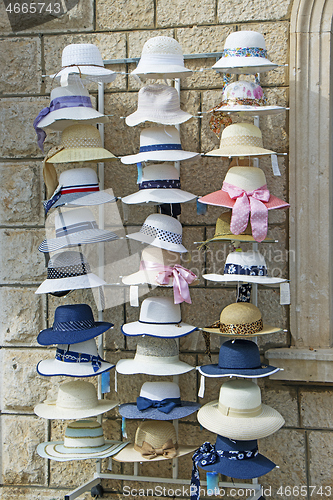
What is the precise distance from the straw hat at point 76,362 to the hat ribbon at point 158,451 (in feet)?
1.36

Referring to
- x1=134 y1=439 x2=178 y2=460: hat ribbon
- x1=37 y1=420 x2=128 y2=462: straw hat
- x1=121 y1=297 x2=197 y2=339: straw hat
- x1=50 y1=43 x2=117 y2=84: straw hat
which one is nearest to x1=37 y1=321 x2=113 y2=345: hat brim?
x1=121 y1=297 x2=197 y2=339: straw hat

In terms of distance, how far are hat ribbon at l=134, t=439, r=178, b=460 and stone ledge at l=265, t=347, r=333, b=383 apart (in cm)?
63

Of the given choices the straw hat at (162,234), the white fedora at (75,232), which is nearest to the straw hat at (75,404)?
the white fedora at (75,232)

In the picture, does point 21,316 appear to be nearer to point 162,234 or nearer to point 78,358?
point 78,358

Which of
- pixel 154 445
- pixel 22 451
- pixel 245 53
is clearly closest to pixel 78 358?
pixel 154 445

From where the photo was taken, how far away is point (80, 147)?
2.66 metres

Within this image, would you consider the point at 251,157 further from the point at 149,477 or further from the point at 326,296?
the point at 149,477

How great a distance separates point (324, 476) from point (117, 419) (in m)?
1.15

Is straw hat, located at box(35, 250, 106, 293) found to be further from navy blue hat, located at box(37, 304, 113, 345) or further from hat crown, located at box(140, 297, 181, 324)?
hat crown, located at box(140, 297, 181, 324)

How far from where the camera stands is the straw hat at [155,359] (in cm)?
254

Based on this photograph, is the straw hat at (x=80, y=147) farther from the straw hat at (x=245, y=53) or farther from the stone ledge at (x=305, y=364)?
the stone ledge at (x=305, y=364)

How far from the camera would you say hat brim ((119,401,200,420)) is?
250 centimetres

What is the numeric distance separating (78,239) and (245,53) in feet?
3.94

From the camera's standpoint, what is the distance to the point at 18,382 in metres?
3.05
